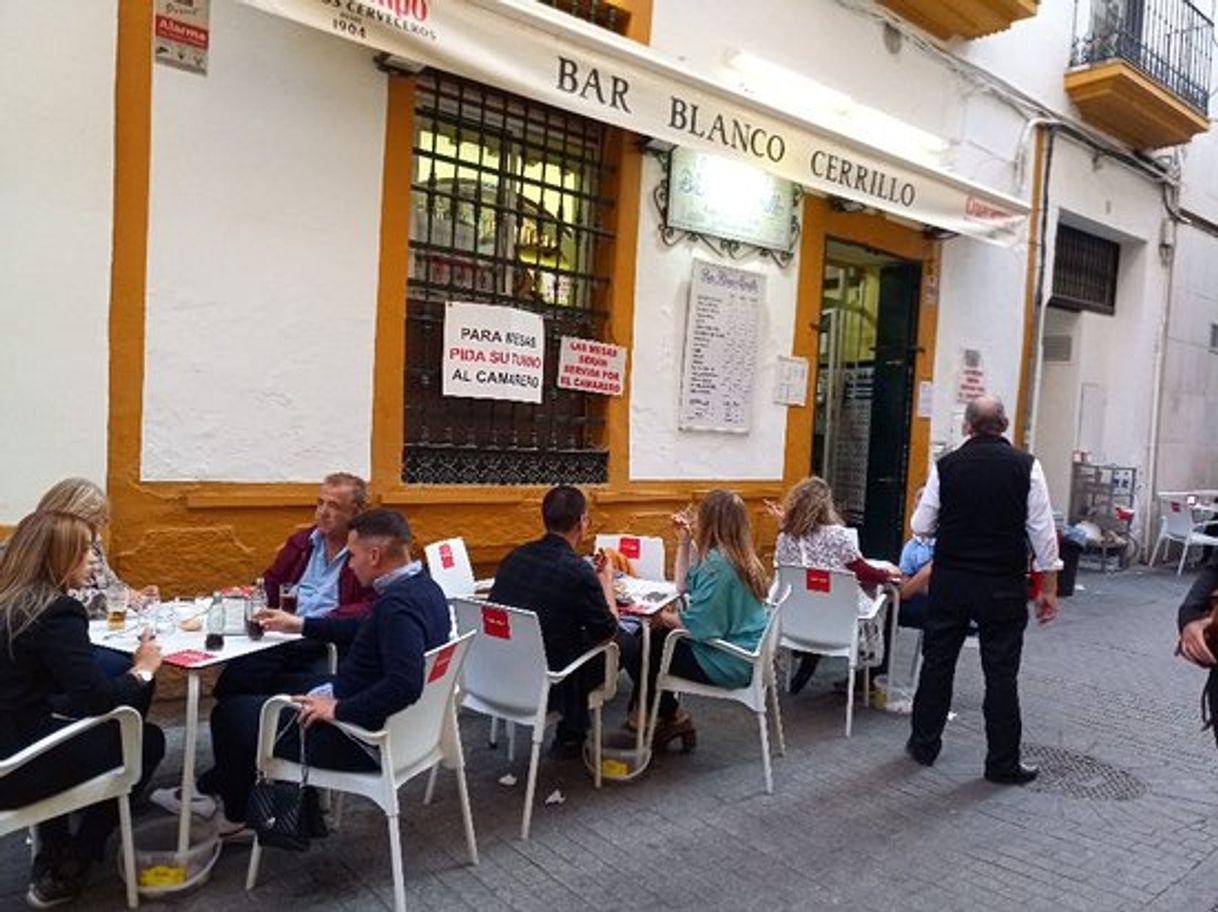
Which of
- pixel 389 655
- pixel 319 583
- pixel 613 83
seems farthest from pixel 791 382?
pixel 389 655

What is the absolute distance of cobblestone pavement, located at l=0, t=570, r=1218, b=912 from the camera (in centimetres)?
319

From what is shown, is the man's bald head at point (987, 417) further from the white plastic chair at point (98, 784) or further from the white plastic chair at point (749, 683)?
the white plastic chair at point (98, 784)

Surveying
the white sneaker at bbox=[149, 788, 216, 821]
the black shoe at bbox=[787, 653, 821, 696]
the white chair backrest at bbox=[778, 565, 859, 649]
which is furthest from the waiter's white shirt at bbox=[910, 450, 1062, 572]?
the white sneaker at bbox=[149, 788, 216, 821]

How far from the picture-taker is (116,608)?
11.5 ft

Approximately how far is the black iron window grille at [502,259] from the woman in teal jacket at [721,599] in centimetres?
194

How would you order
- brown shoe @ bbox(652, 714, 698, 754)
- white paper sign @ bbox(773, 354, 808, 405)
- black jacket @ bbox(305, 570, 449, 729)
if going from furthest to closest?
white paper sign @ bbox(773, 354, 808, 405)
brown shoe @ bbox(652, 714, 698, 754)
black jacket @ bbox(305, 570, 449, 729)

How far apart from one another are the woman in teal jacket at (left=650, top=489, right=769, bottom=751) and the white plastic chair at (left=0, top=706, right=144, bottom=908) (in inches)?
86.9

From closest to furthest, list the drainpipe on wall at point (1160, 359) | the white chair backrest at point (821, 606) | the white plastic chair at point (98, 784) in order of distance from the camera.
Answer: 1. the white plastic chair at point (98, 784)
2. the white chair backrest at point (821, 606)
3. the drainpipe on wall at point (1160, 359)

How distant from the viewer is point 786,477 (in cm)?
754

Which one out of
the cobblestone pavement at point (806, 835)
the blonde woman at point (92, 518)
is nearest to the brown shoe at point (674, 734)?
the cobblestone pavement at point (806, 835)

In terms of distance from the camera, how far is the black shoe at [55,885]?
2900mm

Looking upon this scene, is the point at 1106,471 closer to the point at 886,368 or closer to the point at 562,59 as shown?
the point at 886,368

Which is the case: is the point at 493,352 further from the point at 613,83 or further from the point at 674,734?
the point at 674,734

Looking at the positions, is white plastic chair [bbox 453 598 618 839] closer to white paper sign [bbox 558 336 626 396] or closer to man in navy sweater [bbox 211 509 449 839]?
man in navy sweater [bbox 211 509 449 839]
